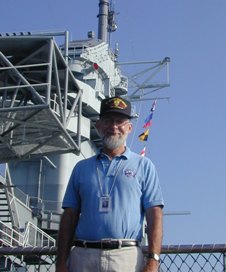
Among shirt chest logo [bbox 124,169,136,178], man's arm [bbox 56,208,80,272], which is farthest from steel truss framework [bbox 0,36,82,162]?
shirt chest logo [bbox 124,169,136,178]

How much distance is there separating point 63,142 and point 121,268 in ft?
51.2

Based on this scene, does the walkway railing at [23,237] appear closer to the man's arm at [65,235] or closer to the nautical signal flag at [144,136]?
the nautical signal flag at [144,136]

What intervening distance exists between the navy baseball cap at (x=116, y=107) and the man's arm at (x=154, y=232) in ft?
2.39

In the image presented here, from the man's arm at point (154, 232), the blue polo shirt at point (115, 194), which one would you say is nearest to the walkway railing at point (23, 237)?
the blue polo shirt at point (115, 194)

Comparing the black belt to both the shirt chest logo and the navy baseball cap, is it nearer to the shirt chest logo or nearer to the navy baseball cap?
the shirt chest logo

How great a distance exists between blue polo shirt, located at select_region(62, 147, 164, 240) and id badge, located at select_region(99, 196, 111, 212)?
0.02m

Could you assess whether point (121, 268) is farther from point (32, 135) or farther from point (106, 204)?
point (32, 135)

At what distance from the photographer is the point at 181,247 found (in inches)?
196

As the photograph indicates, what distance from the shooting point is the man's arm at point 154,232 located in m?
3.71

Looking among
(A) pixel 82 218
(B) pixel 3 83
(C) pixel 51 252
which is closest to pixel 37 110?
(B) pixel 3 83

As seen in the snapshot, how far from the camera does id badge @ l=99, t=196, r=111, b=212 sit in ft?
12.6

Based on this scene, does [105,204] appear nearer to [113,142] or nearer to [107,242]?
[107,242]

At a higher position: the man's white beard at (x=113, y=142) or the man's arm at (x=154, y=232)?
the man's white beard at (x=113, y=142)

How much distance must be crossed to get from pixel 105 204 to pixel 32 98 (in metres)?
14.7
